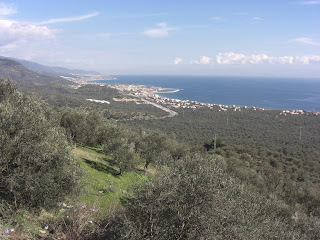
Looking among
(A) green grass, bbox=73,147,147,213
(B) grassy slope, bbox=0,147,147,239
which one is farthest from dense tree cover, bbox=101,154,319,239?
(A) green grass, bbox=73,147,147,213

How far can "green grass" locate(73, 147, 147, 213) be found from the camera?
511 inches

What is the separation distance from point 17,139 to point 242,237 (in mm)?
9546

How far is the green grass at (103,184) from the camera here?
→ 42.6ft

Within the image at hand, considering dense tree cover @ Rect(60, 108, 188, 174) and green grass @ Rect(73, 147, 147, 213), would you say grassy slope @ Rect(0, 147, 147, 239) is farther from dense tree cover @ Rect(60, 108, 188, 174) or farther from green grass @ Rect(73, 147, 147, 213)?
dense tree cover @ Rect(60, 108, 188, 174)

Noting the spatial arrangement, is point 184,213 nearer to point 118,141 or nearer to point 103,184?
point 103,184

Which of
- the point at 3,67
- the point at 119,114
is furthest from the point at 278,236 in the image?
the point at 3,67

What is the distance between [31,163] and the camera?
8.48 metres

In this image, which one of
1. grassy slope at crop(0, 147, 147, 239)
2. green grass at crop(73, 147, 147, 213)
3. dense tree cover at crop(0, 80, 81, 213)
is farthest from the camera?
green grass at crop(73, 147, 147, 213)

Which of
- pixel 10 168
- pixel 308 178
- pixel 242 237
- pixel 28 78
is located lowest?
pixel 308 178

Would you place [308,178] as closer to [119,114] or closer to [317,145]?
[317,145]

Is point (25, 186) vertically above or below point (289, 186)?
above

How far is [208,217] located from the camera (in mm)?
7617

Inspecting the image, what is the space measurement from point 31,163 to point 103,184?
893cm

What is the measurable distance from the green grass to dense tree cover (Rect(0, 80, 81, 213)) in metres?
1.91
